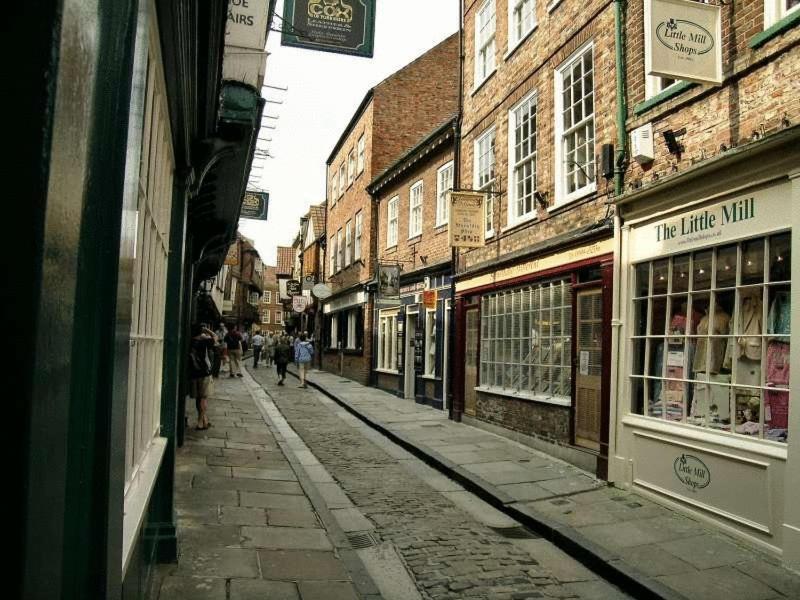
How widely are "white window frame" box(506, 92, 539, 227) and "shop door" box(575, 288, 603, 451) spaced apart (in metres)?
2.23

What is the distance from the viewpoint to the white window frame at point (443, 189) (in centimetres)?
1558

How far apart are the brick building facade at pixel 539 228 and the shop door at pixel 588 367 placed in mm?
23

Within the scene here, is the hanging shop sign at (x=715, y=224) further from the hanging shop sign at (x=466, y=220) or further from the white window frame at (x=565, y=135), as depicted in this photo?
the hanging shop sign at (x=466, y=220)

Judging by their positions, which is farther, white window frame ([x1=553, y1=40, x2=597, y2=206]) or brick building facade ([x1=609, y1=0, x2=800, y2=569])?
white window frame ([x1=553, y1=40, x2=597, y2=206])

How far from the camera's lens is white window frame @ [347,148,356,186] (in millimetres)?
24734

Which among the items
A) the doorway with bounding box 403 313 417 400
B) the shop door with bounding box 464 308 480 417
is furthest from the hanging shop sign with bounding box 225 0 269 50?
the doorway with bounding box 403 313 417 400

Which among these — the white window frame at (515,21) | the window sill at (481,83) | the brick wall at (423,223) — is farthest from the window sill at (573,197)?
the brick wall at (423,223)

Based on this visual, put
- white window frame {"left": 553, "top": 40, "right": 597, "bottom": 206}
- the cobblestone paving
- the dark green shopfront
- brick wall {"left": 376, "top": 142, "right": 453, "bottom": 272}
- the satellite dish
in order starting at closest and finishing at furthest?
the dark green shopfront < the cobblestone paving < white window frame {"left": 553, "top": 40, "right": 597, "bottom": 206} < brick wall {"left": 376, "top": 142, "right": 453, "bottom": 272} < the satellite dish

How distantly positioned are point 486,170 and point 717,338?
7.11 m

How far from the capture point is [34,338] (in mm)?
662

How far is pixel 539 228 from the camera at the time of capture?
33.7ft

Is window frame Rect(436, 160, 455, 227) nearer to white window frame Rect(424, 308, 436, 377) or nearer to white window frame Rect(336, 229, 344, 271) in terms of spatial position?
white window frame Rect(424, 308, 436, 377)

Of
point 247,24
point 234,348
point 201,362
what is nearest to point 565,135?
point 247,24

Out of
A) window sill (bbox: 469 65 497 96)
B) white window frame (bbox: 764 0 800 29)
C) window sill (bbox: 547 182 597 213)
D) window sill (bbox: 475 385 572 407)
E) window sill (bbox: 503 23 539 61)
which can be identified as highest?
window sill (bbox: 503 23 539 61)
